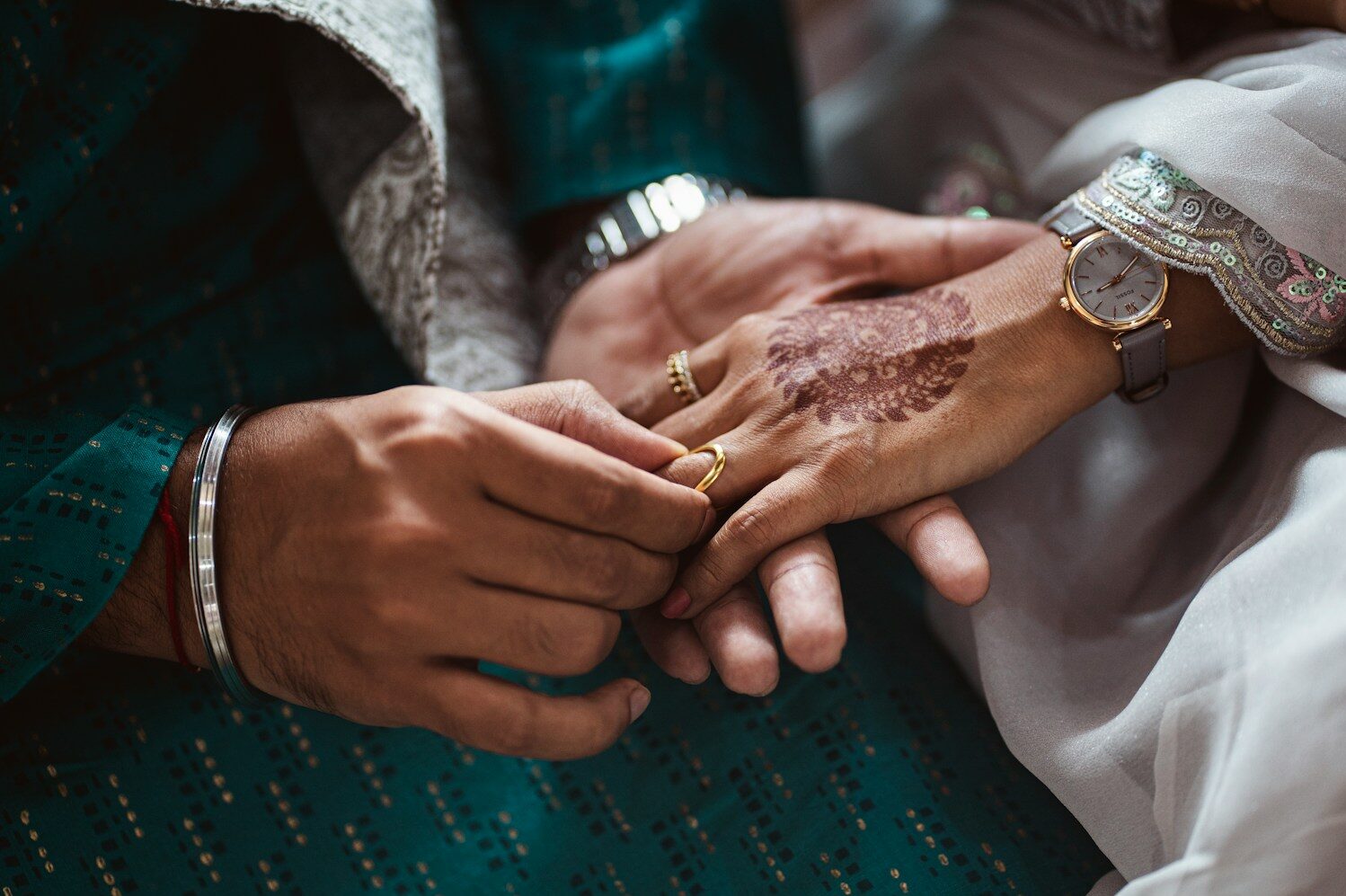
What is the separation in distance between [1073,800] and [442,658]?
1.75 feet

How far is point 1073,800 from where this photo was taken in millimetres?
754

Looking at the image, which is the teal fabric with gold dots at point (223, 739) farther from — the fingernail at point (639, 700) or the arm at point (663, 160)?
the arm at point (663, 160)

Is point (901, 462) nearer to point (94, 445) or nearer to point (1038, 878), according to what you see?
point (1038, 878)

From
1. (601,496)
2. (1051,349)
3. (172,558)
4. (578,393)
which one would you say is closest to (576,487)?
(601,496)

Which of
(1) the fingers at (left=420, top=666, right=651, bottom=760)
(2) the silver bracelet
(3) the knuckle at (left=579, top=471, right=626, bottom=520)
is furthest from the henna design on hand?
(2) the silver bracelet

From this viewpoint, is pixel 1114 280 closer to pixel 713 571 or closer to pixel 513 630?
pixel 713 571

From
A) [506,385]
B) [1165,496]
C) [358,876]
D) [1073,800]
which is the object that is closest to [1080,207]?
[1165,496]

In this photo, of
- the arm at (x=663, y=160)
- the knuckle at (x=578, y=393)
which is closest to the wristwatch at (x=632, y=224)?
the arm at (x=663, y=160)

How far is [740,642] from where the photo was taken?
0.76 meters

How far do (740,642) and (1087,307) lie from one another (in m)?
0.45

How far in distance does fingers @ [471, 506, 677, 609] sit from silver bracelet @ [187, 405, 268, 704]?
0.22 m

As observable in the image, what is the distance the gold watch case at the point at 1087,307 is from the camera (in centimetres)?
83

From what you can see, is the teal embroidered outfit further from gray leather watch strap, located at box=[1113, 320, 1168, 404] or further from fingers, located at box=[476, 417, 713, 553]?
fingers, located at box=[476, 417, 713, 553]

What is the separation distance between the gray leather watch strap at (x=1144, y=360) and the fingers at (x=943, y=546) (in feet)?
0.69
